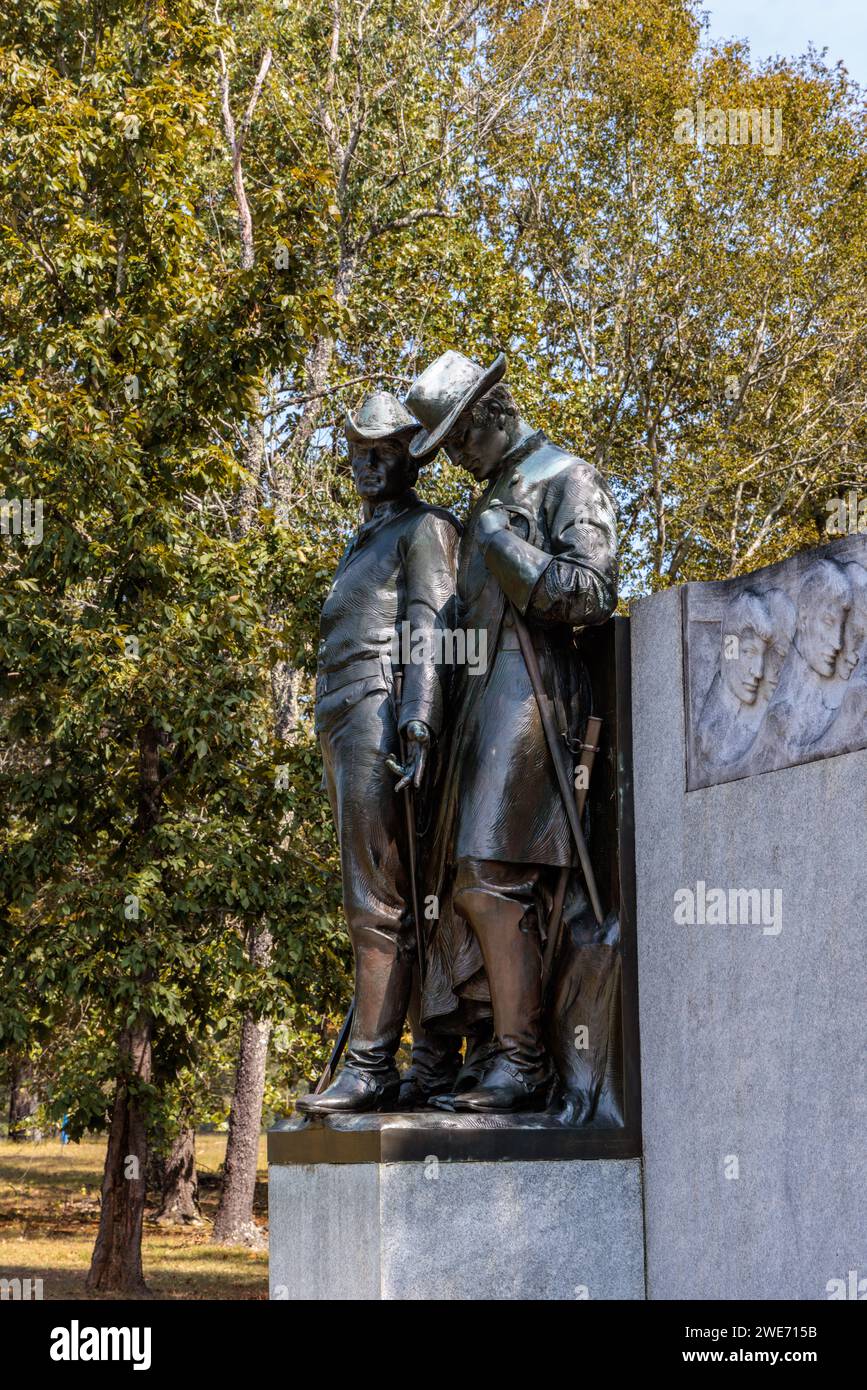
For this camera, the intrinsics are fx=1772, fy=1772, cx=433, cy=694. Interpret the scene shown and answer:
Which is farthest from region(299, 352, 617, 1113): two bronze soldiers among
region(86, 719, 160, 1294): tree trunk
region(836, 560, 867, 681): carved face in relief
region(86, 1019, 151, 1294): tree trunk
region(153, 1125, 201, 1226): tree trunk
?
region(153, 1125, 201, 1226): tree trunk

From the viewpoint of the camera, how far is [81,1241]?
2148 cm

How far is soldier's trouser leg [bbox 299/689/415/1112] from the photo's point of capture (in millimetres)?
5828

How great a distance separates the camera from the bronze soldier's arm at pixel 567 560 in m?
5.62

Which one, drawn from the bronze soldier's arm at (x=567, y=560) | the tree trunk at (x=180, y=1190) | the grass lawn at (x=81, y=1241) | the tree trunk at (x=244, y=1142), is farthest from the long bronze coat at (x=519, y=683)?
the tree trunk at (x=180, y=1190)

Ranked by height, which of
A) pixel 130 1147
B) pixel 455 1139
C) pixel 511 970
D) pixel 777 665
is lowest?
pixel 130 1147

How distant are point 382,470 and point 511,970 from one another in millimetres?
1961

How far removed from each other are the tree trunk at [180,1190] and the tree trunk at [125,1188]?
7207 mm

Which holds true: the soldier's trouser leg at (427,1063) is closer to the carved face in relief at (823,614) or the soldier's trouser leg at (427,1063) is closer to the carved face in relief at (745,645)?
the carved face in relief at (745,645)

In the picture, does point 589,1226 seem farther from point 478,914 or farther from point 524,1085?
point 478,914

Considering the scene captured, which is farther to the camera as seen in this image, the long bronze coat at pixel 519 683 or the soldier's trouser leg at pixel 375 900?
the soldier's trouser leg at pixel 375 900

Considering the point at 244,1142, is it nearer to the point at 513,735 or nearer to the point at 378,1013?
the point at 378,1013

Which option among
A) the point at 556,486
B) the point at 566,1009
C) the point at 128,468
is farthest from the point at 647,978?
the point at 128,468

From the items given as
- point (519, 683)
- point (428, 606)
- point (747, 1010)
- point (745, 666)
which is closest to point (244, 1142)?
point (428, 606)

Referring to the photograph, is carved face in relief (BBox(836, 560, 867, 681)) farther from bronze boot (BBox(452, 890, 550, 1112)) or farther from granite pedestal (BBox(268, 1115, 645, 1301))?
A: granite pedestal (BBox(268, 1115, 645, 1301))
